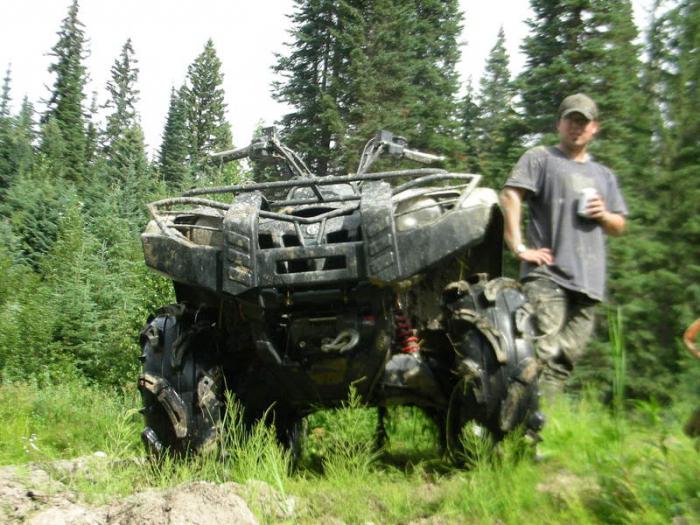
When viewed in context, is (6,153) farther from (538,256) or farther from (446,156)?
(538,256)

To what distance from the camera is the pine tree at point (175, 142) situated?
225 feet

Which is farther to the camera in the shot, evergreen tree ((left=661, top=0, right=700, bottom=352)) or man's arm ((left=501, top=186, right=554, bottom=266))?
evergreen tree ((left=661, top=0, right=700, bottom=352))

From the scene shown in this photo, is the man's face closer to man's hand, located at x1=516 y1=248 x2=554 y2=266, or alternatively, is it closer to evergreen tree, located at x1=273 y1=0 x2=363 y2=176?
man's hand, located at x1=516 y1=248 x2=554 y2=266

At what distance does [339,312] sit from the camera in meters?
3.66

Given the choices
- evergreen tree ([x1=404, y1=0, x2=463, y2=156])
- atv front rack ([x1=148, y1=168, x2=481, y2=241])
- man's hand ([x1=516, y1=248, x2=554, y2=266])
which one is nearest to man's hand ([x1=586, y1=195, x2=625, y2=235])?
man's hand ([x1=516, y1=248, x2=554, y2=266])

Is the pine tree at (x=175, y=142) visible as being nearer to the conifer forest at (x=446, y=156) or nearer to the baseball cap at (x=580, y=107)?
the conifer forest at (x=446, y=156)

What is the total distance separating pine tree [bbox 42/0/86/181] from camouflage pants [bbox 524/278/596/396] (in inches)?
2297

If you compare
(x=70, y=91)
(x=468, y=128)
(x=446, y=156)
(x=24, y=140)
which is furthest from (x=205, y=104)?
(x=446, y=156)

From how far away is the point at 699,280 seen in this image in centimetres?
651

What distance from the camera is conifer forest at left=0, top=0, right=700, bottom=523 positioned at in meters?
6.83

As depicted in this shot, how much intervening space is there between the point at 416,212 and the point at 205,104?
68.4 meters

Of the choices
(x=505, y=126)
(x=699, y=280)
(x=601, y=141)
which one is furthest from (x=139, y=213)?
(x=699, y=280)

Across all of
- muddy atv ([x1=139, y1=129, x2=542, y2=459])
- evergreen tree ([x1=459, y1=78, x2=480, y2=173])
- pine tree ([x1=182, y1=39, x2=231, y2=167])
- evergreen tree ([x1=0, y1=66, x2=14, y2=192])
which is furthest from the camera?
pine tree ([x1=182, y1=39, x2=231, y2=167])

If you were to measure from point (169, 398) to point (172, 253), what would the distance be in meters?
0.68
